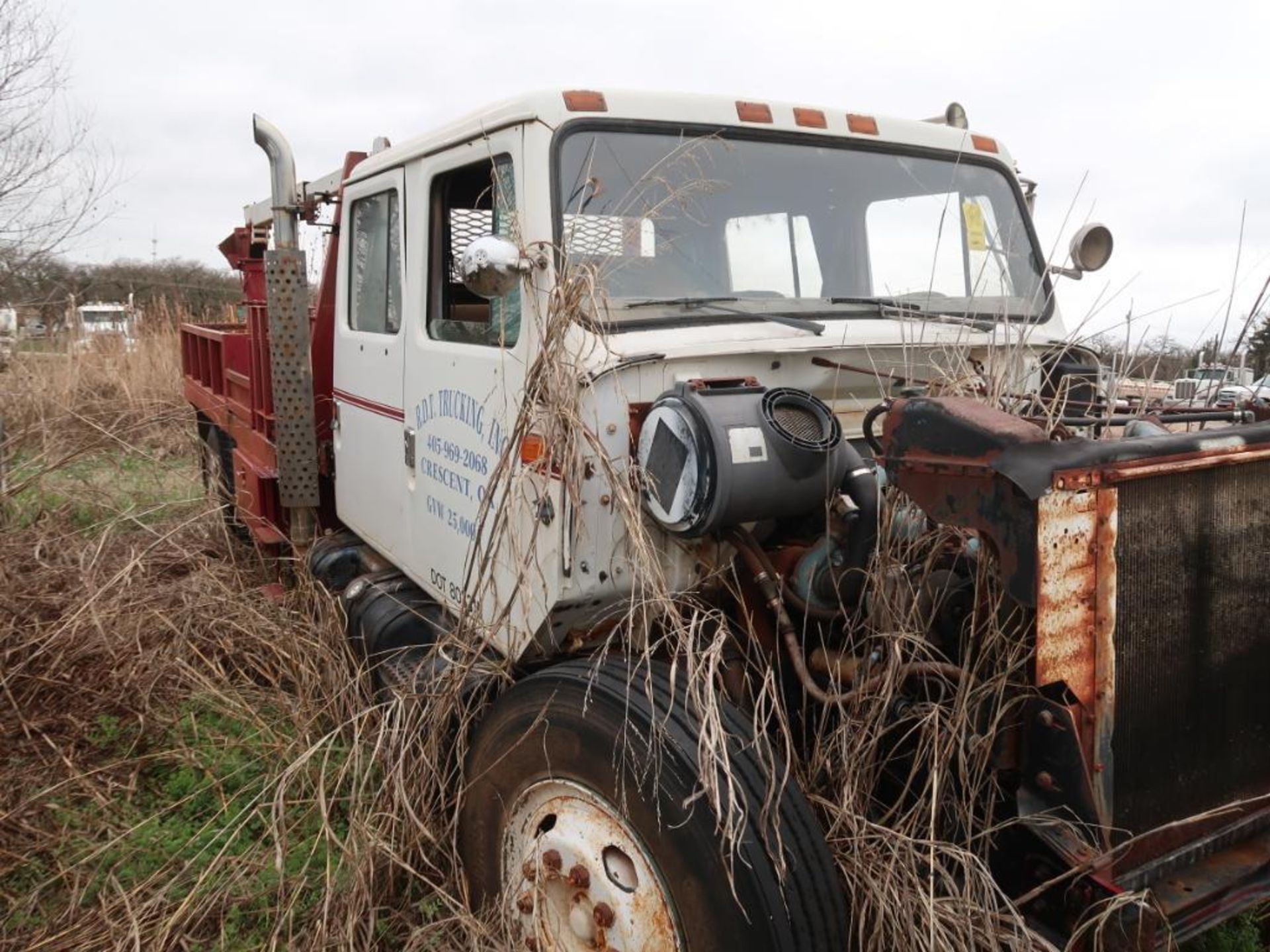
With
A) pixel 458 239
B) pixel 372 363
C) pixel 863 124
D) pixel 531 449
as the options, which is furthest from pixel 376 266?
pixel 863 124

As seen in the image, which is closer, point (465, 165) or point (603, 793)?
point (603, 793)

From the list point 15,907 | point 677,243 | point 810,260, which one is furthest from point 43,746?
point 810,260

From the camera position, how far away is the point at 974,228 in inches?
142

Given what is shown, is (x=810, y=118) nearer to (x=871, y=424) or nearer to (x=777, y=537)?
(x=871, y=424)

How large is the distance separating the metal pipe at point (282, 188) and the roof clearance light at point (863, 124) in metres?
2.53

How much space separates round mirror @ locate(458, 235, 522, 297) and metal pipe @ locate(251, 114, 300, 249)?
2.31m

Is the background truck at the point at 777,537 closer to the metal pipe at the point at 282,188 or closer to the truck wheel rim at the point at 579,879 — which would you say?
the truck wheel rim at the point at 579,879

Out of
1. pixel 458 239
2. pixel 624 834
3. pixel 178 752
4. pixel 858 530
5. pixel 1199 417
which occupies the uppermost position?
pixel 458 239

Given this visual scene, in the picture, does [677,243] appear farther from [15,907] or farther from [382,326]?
[15,907]

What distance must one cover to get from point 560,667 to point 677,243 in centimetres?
130

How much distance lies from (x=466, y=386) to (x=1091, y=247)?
2.29 meters

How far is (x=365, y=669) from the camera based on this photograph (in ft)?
12.1

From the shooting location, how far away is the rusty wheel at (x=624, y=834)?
6.49ft

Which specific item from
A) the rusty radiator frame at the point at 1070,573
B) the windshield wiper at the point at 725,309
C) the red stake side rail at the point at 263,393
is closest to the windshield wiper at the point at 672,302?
the windshield wiper at the point at 725,309
